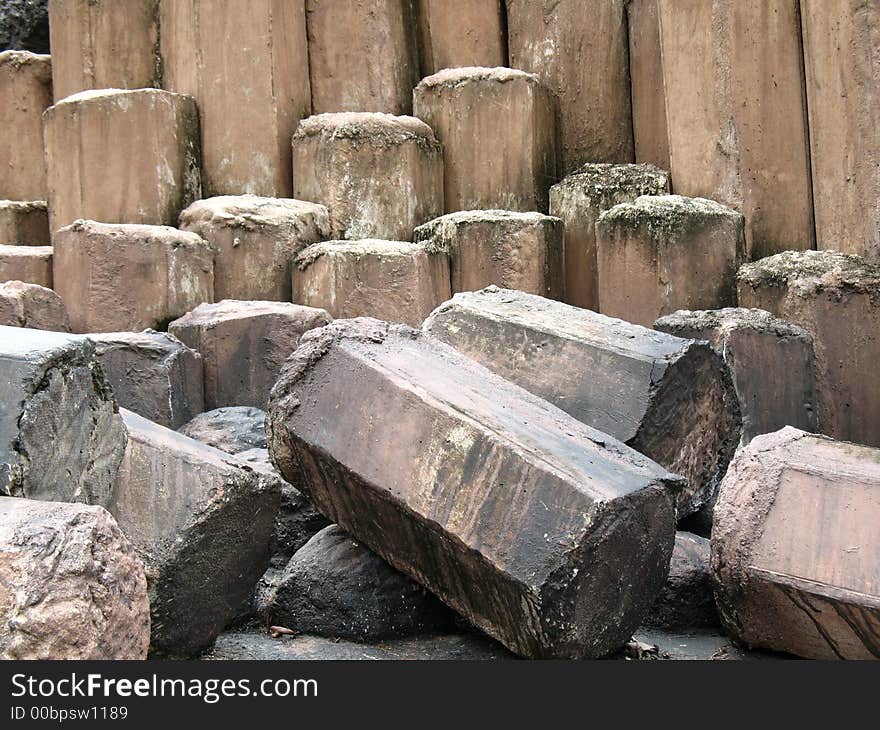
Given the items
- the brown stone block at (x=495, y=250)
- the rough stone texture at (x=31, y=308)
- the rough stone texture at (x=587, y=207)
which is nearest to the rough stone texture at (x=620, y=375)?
Result: the brown stone block at (x=495, y=250)

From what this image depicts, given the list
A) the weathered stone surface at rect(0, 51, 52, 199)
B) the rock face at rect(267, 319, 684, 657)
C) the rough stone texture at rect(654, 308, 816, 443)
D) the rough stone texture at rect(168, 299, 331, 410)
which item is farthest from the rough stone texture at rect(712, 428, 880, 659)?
the weathered stone surface at rect(0, 51, 52, 199)

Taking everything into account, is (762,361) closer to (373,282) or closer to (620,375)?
(620,375)

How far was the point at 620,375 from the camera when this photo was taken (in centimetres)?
340

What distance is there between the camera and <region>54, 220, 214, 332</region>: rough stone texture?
5117mm

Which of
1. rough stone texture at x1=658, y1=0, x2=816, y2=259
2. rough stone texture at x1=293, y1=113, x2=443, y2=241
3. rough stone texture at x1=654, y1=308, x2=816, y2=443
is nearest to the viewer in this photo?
rough stone texture at x1=654, y1=308, x2=816, y2=443

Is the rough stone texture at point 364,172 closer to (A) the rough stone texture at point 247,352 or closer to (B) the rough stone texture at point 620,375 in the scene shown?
(A) the rough stone texture at point 247,352

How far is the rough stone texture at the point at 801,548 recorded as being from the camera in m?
2.71

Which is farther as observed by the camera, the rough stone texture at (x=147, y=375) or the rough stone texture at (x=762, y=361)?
the rough stone texture at (x=147, y=375)

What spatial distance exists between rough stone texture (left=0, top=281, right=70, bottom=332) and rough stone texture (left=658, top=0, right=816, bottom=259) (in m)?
3.12

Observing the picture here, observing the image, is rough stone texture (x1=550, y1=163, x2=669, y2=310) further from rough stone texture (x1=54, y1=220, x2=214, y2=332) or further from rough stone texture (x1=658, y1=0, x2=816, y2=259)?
rough stone texture (x1=54, y1=220, x2=214, y2=332)

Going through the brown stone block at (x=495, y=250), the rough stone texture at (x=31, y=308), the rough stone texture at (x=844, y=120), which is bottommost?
the rough stone texture at (x=31, y=308)

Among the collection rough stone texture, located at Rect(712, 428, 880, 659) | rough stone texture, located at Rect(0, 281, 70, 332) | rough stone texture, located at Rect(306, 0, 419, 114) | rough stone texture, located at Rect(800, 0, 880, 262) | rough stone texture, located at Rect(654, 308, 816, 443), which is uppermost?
rough stone texture, located at Rect(306, 0, 419, 114)

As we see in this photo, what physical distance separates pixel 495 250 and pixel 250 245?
1.24 metres

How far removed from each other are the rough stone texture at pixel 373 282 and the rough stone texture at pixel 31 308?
47.4 inches
